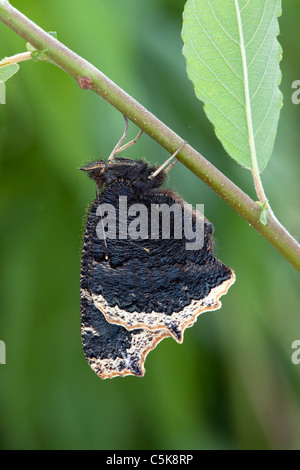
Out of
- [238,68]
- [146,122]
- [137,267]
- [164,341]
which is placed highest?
[238,68]

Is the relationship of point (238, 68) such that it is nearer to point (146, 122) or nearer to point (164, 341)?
point (146, 122)

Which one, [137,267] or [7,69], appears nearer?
[7,69]

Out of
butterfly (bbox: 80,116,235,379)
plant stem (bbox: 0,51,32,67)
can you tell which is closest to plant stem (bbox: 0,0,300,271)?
plant stem (bbox: 0,51,32,67)

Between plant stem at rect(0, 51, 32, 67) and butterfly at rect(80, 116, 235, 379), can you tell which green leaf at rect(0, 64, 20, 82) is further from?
butterfly at rect(80, 116, 235, 379)

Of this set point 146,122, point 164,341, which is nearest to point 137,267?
point 146,122

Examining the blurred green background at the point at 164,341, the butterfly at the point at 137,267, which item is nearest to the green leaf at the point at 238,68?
the butterfly at the point at 137,267

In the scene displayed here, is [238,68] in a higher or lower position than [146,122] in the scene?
higher

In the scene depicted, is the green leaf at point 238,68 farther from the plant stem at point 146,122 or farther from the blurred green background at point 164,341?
the blurred green background at point 164,341

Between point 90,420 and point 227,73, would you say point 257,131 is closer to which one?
point 227,73

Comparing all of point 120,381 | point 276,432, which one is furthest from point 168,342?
point 276,432
